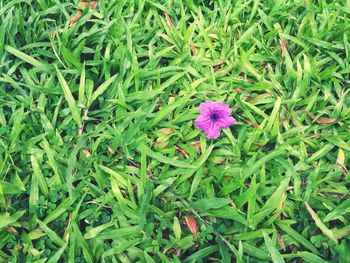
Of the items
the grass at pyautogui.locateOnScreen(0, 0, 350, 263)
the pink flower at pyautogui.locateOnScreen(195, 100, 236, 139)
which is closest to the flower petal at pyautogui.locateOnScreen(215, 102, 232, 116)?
the pink flower at pyautogui.locateOnScreen(195, 100, 236, 139)

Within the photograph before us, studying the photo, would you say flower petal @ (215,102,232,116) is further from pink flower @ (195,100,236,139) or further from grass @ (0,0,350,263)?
grass @ (0,0,350,263)

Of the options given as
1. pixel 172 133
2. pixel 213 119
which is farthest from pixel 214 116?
pixel 172 133

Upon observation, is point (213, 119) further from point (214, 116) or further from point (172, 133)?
point (172, 133)

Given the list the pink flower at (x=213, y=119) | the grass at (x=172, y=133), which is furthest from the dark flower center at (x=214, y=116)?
the grass at (x=172, y=133)

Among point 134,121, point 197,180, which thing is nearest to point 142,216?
point 197,180

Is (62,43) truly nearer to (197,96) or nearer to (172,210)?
(197,96)

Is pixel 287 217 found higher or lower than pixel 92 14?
lower

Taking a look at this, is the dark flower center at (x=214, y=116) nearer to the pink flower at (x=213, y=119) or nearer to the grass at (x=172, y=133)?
the pink flower at (x=213, y=119)
